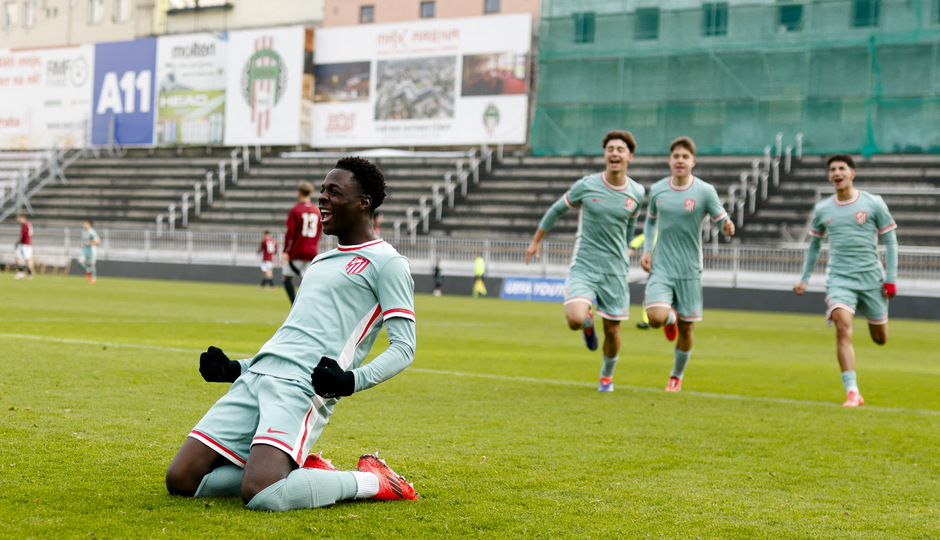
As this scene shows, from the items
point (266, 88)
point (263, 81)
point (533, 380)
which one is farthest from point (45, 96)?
point (533, 380)

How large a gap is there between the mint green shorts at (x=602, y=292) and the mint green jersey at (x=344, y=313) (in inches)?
192

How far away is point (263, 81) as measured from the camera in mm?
46844

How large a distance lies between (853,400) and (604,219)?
8.50 feet

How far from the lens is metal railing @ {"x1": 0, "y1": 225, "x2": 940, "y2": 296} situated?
2720 centimetres

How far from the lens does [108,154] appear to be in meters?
50.1

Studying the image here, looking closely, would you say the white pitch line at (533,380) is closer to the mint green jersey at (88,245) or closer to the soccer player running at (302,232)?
the soccer player running at (302,232)

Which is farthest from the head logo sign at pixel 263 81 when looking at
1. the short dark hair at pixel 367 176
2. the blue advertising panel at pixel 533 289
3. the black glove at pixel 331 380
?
the black glove at pixel 331 380

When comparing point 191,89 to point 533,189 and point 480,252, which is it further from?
point 480,252

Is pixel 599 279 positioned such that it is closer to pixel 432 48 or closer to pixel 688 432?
pixel 688 432

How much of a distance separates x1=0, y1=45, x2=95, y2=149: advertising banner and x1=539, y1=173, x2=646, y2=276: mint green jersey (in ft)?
152

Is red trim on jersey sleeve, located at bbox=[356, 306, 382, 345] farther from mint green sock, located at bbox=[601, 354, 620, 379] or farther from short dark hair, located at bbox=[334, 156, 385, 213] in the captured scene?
mint green sock, located at bbox=[601, 354, 620, 379]

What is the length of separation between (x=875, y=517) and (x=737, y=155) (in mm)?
34713

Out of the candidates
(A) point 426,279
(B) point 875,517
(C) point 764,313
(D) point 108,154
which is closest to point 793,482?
(B) point 875,517

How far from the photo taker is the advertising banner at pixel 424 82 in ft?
139
